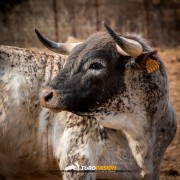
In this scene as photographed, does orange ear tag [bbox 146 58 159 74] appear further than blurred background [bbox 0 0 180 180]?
No

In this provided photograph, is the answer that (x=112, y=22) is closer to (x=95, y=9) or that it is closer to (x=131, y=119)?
(x=95, y=9)

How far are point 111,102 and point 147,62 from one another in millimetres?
573

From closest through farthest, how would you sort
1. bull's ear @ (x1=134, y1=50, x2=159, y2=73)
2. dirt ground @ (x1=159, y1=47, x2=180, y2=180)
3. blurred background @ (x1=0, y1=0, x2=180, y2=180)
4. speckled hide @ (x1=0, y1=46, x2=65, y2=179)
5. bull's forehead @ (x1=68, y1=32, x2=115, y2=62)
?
1. bull's ear @ (x1=134, y1=50, x2=159, y2=73)
2. bull's forehead @ (x1=68, y1=32, x2=115, y2=62)
3. speckled hide @ (x1=0, y1=46, x2=65, y2=179)
4. dirt ground @ (x1=159, y1=47, x2=180, y2=180)
5. blurred background @ (x1=0, y1=0, x2=180, y2=180)

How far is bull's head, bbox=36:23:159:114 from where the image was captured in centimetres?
659

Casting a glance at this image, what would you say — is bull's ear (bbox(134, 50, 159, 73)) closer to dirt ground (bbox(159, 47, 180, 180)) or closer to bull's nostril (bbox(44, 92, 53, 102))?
bull's nostril (bbox(44, 92, 53, 102))

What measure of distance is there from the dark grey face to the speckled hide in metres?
0.58

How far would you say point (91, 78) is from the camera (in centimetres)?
670

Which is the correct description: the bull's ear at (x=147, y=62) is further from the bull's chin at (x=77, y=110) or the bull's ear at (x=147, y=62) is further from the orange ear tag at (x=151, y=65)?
the bull's chin at (x=77, y=110)

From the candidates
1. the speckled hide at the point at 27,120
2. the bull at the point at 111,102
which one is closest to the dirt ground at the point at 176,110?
the bull at the point at 111,102

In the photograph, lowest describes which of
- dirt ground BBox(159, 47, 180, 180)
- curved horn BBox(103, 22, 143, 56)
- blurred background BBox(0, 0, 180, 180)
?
dirt ground BBox(159, 47, 180, 180)

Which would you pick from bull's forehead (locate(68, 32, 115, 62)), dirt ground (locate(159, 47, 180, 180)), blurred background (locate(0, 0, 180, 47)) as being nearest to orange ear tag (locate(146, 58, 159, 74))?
→ bull's forehead (locate(68, 32, 115, 62))

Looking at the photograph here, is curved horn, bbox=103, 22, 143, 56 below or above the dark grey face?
above

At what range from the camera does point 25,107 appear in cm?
725

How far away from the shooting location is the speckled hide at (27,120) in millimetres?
7227
